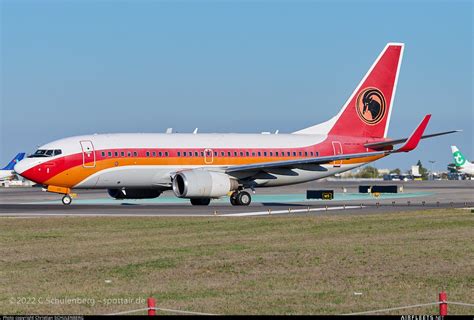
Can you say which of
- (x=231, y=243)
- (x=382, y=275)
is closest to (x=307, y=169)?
(x=231, y=243)

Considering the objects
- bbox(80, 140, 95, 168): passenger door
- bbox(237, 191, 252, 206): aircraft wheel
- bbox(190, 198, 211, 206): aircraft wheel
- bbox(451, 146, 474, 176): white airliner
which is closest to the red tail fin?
bbox(237, 191, 252, 206): aircraft wheel

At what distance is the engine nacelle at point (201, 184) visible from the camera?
54031mm

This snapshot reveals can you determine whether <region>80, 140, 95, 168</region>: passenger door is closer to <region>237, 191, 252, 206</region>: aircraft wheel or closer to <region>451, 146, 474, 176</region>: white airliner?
<region>237, 191, 252, 206</region>: aircraft wheel

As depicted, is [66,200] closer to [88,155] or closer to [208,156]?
[88,155]

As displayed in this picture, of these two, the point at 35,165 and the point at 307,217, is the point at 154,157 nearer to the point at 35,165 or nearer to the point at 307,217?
the point at 35,165

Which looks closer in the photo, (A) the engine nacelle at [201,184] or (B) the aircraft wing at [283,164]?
(A) the engine nacelle at [201,184]

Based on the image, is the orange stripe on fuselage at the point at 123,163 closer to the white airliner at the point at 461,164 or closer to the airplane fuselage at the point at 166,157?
the airplane fuselage at the point at 166,157

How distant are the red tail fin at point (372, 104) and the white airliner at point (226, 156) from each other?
7 centimetres

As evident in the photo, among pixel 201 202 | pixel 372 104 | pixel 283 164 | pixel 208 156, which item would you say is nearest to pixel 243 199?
pixel 201 202

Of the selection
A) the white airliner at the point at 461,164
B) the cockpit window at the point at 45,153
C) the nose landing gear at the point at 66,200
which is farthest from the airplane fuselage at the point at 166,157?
the white airliner at the point at 461,164

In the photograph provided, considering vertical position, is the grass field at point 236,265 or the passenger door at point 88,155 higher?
the passenger door at point 88,155

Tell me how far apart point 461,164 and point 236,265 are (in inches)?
5779

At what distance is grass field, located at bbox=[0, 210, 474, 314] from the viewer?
64.8ft

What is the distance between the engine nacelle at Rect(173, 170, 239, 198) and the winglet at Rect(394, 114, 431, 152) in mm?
11348
